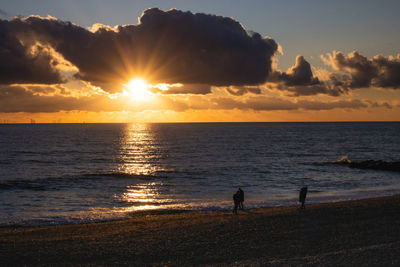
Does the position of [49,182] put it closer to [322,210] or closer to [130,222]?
[130,222]

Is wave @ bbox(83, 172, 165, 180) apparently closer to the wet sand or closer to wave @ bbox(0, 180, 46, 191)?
wave @ bbox(0, 180, 46, 191)

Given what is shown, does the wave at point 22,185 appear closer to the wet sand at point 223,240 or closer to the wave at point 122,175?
the wave at point 122,175

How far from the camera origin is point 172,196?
1109 inches

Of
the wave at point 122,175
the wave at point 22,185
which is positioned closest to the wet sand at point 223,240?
the wave at point 22,185

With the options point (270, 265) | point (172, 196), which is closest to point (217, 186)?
point (172, 196)

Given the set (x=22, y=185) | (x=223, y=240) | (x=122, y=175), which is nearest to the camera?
(x=223, y=240)

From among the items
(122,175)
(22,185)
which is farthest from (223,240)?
(122,175)

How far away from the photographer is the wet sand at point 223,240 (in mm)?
11734

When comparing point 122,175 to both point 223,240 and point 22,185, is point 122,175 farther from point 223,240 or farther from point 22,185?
point 223,240

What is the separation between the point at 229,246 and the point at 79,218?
10.9 m

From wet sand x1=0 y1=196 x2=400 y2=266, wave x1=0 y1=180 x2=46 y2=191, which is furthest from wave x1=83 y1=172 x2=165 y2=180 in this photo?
wet sand x1=0 y1=196 x2=400 y2=266

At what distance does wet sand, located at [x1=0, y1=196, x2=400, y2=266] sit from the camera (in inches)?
462

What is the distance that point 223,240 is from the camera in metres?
14.2

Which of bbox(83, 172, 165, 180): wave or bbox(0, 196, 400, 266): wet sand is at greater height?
bbox(0, 196, 400, 266): wet sand
